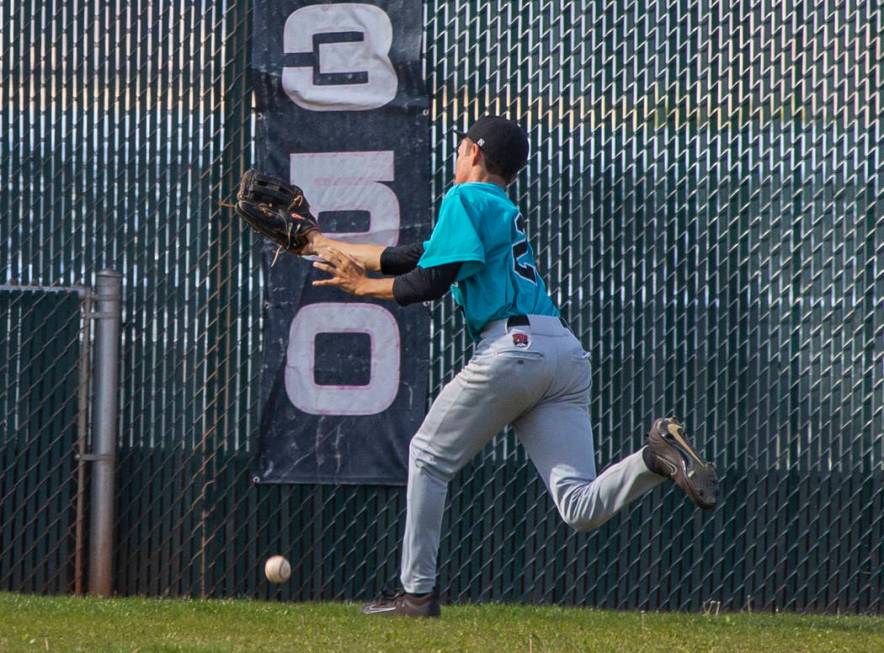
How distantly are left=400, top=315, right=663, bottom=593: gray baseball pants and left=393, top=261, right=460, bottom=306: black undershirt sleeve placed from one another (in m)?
0.24

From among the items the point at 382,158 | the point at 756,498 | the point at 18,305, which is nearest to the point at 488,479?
the point at 756,498

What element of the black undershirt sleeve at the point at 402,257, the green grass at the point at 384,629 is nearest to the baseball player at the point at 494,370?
the black undershirt sleeve at the point at 402,257

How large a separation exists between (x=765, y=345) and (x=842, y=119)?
3.75 ft

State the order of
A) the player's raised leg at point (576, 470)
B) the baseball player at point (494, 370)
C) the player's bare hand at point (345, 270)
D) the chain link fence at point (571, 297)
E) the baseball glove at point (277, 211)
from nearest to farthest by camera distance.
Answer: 1. the player's raised leg at point (576, 470)
2. the baseball player at point (494, 370)
3. the player's bare hand at point (345, 270)
4. the baseball glove at point (277, 211)
5. the chain link fence at point (571, 297)

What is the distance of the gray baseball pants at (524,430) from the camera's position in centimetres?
465

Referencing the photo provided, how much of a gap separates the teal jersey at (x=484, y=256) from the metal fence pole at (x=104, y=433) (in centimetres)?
237

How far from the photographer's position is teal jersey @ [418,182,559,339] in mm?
4727

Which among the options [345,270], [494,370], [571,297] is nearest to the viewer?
[494,370]

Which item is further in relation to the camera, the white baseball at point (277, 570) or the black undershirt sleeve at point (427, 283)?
the white baseball at point (277, 570)

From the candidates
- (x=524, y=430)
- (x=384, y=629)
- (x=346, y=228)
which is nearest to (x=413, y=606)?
(x=384, y=629)

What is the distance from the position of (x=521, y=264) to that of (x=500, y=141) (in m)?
0.50

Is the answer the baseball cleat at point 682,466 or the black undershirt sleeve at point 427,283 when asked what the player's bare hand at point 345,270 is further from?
the baseball cleat at point 682,466

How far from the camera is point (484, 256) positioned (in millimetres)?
4766

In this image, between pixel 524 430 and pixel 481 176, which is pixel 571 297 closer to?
pixel 481 176
